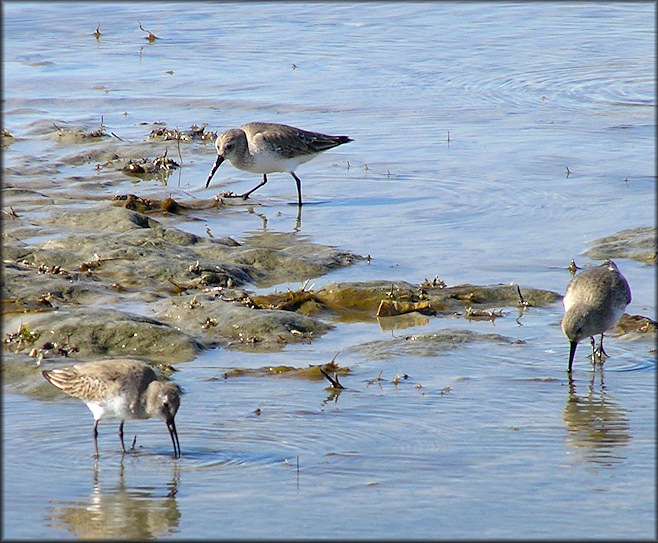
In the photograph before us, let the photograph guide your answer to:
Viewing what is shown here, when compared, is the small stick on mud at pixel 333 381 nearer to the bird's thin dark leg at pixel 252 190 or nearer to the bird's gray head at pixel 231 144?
the bird's thin dark leg at pixel 252 190

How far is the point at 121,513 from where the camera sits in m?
5.82

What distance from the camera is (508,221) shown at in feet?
38.9

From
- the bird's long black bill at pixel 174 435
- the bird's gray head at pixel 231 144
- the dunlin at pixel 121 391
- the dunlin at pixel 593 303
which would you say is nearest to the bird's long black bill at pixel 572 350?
the dunlin at pixel 593 303

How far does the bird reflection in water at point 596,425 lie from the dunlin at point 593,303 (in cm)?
40

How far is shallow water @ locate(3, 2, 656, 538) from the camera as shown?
19.4 ft

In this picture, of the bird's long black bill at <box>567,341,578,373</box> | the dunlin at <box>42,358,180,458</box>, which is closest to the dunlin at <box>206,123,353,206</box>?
the bird's long black bill at <box>567,341,578,373</box>

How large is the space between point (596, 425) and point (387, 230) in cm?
495

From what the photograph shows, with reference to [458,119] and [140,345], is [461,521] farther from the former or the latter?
[458,119]

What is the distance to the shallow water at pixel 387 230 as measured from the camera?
590cm

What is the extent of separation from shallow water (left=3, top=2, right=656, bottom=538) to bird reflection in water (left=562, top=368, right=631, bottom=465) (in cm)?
2

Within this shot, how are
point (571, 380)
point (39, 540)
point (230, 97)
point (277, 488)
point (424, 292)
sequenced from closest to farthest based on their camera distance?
point (39, 540)
point (277, 488)
point (571, 380)
point (424, 292)
point (230, 97)

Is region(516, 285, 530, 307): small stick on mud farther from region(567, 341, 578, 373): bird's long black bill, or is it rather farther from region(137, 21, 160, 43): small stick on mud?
region(137, 21, 160, 43): small stick on mud

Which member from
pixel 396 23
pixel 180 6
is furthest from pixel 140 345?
pixel 180 6

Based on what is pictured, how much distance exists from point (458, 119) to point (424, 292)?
717 cm
